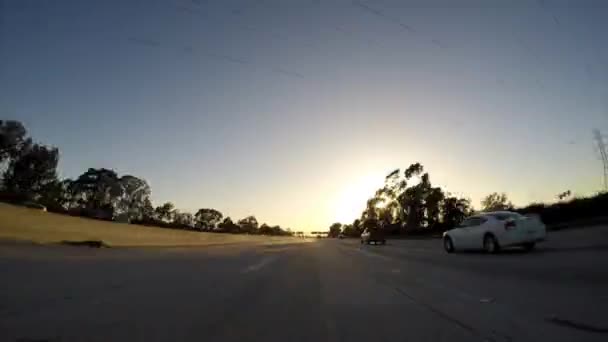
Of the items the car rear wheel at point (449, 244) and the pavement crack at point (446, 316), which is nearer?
the pavement crack at point (446, 316)

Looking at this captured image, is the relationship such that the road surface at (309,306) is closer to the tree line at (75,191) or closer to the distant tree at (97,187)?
the tree line at (75,191)

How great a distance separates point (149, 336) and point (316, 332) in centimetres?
181

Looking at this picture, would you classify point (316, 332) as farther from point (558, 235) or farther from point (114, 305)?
point (558, 235)

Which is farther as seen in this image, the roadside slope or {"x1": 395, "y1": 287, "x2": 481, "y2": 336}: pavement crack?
the roadside slope

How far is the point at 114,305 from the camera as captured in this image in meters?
7.21

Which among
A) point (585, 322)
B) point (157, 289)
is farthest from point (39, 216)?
point (585, 322)

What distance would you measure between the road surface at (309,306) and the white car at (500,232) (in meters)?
5.71

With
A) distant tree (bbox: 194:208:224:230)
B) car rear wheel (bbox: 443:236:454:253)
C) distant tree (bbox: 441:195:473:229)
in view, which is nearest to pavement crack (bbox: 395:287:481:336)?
car rear wheel (bbox: 443:236:454:253)

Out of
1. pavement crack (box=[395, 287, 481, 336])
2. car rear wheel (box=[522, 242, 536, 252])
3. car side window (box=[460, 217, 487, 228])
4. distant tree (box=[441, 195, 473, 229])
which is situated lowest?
pavement crack (box=[395, 287, 481, 336])

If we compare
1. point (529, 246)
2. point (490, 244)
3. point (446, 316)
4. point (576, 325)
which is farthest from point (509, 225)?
point (576, 325)

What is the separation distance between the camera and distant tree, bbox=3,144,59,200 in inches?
3214

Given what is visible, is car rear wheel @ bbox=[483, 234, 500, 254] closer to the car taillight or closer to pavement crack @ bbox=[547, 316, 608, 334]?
the car taillight

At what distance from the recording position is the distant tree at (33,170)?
268 ft

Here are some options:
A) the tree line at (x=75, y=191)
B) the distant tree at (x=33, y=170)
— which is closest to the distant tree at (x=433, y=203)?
the tree line at (x=75, y=191)
